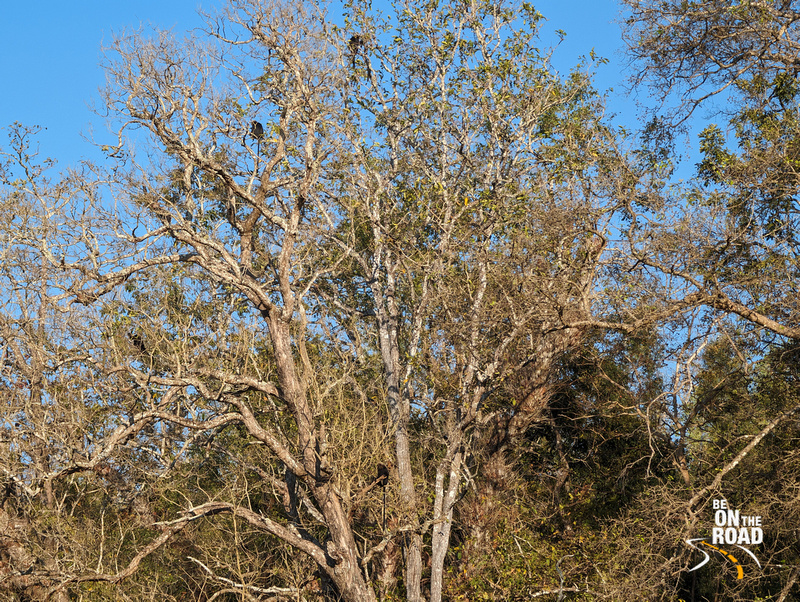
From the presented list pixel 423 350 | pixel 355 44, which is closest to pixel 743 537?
pixel 423 350

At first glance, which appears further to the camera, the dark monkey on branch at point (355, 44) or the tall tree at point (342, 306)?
the dark monkey on branch at point (355, 44)

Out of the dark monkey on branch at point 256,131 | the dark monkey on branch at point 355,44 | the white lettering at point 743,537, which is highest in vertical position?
the dark monkey on branch at point 355,44

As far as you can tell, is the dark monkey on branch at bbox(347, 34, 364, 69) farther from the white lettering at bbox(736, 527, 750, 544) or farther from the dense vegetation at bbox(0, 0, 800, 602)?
the white lettering at bbox(736, 527, 750, 544)

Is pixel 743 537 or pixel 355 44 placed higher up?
pixel 355 44

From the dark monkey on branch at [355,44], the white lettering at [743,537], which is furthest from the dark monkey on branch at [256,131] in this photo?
the white lettering at [743,537]

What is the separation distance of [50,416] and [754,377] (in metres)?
13.9

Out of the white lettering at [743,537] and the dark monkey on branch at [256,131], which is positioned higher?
the dark monkey on branch at [256,131]

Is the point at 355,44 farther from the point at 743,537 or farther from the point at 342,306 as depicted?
the point at 743,537

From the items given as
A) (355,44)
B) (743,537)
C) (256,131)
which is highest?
(355,44)

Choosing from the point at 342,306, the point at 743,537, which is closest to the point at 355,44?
the point at 342,306

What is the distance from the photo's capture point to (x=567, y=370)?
1789 centimetres

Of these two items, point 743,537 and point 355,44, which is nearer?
point 743,537

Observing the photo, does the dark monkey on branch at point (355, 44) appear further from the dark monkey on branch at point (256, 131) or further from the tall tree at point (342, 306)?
the dark monkey on branch at point (256, 131)

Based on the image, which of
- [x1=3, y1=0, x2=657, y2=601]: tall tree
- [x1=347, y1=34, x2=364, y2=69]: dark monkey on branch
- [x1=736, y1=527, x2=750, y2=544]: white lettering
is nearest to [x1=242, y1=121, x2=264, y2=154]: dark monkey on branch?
[x1=3, y1=0, x2=657, y2=601]: tall tree
